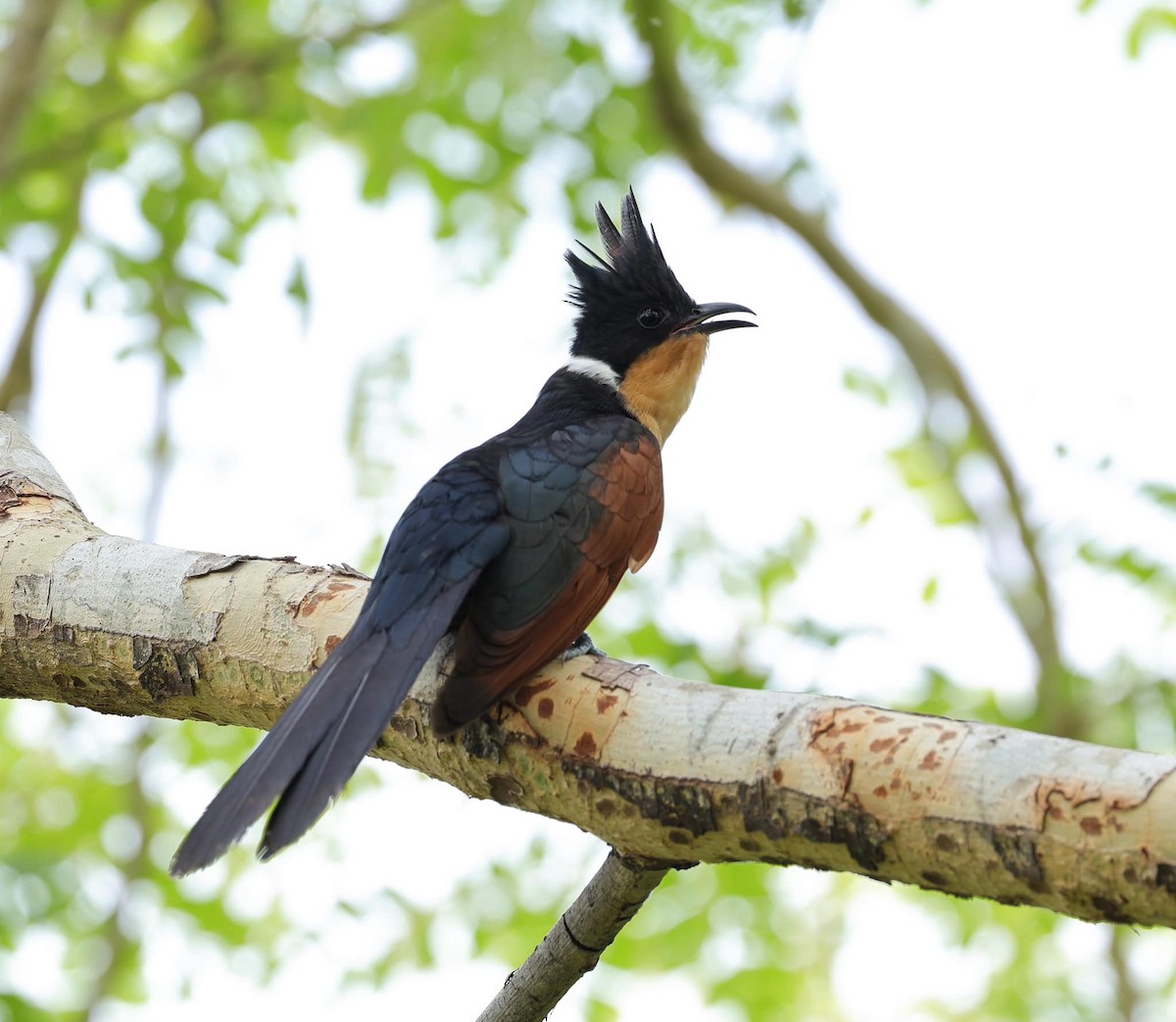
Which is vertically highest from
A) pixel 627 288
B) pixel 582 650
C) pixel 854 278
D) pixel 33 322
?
pixel 627 288

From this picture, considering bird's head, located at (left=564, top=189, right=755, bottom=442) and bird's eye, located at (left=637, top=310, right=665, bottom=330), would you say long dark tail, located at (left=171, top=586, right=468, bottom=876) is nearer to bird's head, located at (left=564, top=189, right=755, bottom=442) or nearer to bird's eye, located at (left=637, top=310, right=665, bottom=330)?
bird's head, located at (left=564, top=189, right=755, bottom=442)

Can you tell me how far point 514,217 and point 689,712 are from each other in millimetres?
6210

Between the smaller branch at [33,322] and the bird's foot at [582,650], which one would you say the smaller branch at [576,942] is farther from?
the smaller branch at [33,322]

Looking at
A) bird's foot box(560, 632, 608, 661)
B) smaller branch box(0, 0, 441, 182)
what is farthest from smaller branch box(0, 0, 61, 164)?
bird's foot box(560, 632, 608, 661)

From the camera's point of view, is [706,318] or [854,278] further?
[854,278]

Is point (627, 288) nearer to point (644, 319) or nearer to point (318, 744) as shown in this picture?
point (644, 319)

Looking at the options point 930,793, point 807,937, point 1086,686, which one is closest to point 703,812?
point 930,793

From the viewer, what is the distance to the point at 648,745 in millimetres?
2178

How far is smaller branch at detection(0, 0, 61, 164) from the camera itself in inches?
207

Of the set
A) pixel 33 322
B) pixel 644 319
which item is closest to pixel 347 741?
pixel 644 319

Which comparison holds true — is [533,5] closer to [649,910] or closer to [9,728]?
[649,910]

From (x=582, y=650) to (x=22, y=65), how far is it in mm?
3971

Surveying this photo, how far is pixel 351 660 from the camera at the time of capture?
249 cm

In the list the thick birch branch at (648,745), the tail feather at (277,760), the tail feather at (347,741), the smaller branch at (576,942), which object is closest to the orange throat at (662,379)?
the thick birch branch at (648,745)
